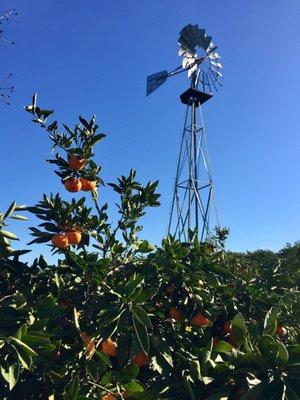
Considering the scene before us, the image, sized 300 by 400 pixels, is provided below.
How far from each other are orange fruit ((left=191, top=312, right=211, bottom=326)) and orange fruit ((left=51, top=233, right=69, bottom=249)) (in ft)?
3.06

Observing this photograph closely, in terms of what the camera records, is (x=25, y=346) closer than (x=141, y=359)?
Answer: Yes

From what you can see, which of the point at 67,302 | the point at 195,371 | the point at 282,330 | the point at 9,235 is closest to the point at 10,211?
the point at 9,235

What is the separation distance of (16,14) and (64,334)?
2.85 metres

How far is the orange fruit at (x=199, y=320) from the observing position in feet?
8.65

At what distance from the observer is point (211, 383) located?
80.3 inches

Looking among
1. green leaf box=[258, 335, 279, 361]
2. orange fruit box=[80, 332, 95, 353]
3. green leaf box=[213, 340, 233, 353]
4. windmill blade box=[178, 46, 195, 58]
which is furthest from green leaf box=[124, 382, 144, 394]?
windmill blade box=[178, 46, 195, 58]

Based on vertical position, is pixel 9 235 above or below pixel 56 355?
above

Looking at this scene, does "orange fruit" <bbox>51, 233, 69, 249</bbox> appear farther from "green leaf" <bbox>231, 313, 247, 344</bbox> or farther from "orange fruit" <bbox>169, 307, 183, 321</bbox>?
"green leaf" <bbox>231, 313, 247, 344</bbox>

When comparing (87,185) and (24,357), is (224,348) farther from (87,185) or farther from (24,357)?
(87,185)

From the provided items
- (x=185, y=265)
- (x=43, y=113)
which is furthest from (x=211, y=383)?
(x=43, y=113)

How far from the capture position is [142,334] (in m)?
2.08

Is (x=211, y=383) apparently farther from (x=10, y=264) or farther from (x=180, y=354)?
(x=10, y=264)

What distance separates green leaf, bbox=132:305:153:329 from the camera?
2.08 m

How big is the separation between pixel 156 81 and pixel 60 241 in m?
24.7
